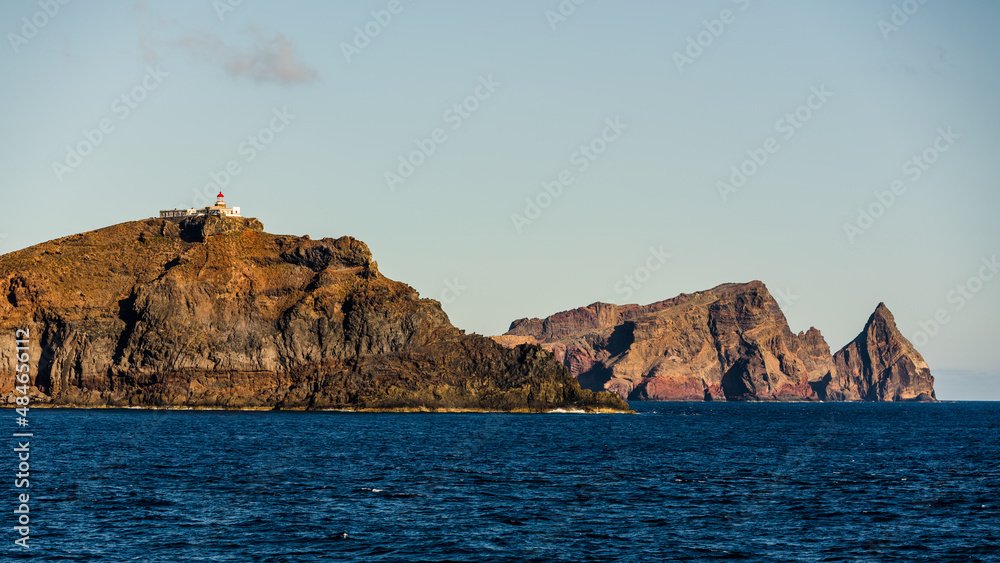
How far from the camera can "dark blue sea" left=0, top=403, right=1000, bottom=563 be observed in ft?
137

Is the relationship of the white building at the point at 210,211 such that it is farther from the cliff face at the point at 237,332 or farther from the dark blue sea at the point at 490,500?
the dark blue sea at the point at 490,500

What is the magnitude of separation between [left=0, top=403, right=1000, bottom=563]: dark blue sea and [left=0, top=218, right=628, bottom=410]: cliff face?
64148mm

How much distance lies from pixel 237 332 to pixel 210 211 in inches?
1385

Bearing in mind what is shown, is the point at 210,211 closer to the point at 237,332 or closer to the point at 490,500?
the point at 237,332

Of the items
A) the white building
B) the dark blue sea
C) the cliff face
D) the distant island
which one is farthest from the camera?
the white building

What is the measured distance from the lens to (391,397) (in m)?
165

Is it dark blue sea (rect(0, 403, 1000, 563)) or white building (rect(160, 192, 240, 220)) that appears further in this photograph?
white building (rect(160, 192, 240, 220))

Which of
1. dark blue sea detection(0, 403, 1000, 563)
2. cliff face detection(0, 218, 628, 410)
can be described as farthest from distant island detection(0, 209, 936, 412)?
dark blue sea detection(0, 403, 1000, 563)

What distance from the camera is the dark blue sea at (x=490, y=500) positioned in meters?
41.6

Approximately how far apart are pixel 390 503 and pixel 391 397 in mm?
113061

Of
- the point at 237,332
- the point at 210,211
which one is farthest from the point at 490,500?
the point at 210,211

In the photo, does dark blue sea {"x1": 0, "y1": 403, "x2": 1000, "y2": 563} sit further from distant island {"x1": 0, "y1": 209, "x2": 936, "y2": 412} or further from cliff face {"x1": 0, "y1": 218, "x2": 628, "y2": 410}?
cliff face {"x1": 0, "y1": 218, "x2": 628, "y2": 410}

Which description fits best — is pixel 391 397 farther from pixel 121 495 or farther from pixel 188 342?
pixel 121 495

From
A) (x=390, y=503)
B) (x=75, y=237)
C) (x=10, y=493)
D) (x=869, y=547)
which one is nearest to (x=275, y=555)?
(x=390, y=503)
